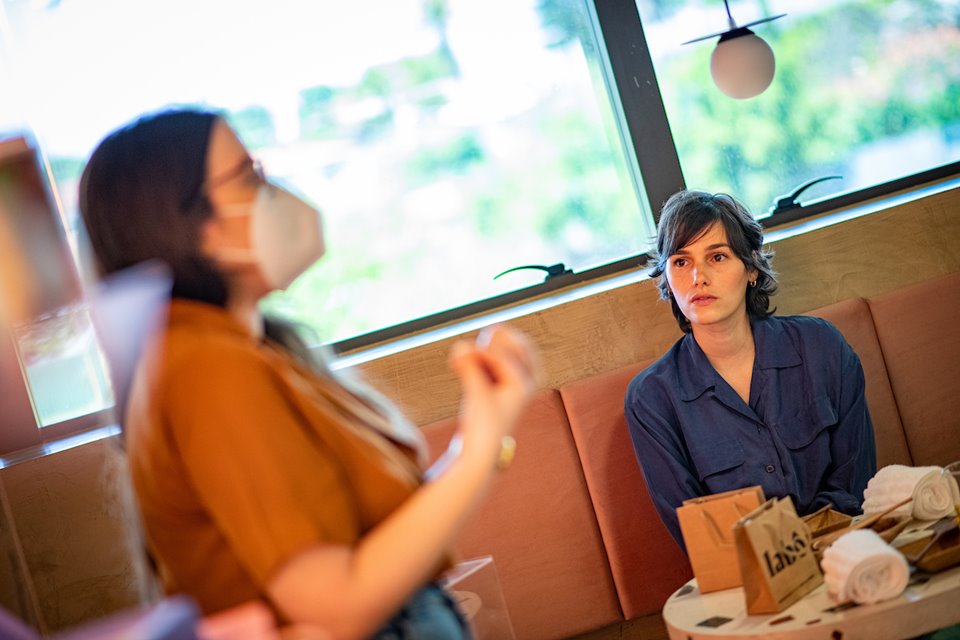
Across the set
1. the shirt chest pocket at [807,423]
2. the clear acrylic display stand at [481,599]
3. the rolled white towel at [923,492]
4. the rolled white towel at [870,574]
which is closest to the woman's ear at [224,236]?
the rolled white towel at [870,574]

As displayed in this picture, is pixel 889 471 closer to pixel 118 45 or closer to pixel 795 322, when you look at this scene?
pixel 795 322

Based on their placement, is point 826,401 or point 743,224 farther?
point 743,224

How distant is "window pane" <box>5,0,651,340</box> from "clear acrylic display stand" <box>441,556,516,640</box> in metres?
0.95

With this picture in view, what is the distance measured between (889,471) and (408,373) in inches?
48.1

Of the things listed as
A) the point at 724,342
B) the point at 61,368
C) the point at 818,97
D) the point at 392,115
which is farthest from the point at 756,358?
the point at 61,368

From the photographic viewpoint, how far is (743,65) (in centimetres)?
264

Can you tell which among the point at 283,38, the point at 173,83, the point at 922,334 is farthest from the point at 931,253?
the point at 173,83

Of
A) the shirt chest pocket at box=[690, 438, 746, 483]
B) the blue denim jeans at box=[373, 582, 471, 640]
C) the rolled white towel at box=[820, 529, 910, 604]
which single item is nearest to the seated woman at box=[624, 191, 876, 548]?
the shirt chest pocket at box=[690, 438, 746, 483]

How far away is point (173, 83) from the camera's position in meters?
2.84

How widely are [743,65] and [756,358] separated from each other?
805 millimetres

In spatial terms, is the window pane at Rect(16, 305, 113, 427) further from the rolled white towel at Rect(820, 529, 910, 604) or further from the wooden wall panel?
the rolled white towel at Rect(820, 529, 910, 604)

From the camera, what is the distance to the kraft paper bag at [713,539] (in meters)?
1.73

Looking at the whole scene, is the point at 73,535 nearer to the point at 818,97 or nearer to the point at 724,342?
the point at 724,342

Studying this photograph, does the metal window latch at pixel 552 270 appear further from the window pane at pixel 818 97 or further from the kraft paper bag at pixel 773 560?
the kraft paper bag at pixel 773 560
